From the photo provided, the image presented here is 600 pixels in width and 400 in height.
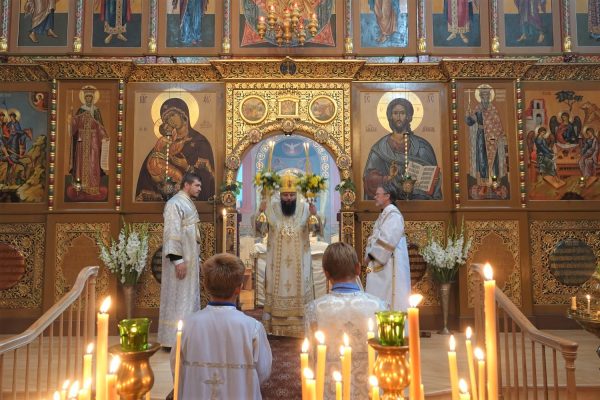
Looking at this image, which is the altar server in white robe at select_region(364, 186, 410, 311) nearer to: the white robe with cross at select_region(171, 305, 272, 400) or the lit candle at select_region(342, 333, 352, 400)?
the white robe with cross at select_region(171, 305, 272, 400)

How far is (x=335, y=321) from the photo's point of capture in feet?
9.29

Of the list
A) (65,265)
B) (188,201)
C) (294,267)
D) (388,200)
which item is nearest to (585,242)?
(388,200)

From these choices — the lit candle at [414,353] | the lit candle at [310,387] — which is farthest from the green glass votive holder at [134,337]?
the lit candle at [414,353]

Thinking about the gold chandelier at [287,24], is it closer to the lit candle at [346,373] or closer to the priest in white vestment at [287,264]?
the priest in white vestment at [287,264]

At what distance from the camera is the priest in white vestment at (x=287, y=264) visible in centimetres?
756

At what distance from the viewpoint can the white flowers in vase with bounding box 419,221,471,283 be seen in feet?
27.0

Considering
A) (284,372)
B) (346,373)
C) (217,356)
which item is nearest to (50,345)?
(217,356)

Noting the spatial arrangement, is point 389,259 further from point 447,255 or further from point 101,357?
point 101,357

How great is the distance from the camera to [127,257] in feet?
26.7

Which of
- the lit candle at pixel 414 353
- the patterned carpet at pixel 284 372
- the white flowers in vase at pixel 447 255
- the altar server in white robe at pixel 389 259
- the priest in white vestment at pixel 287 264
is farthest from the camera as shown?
the white flowers in vase at pixel 447 255

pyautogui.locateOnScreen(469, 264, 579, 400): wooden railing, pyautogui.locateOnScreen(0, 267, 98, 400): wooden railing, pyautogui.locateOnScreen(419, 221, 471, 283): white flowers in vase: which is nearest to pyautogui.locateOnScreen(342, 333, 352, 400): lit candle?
pyautogui.locateOnScreen(0, 267, 98, 400): wooden railing

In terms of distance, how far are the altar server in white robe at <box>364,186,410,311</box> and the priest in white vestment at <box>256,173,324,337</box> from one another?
1337 mm

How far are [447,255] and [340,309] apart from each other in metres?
5.81

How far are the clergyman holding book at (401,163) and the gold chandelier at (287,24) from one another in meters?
2.02
